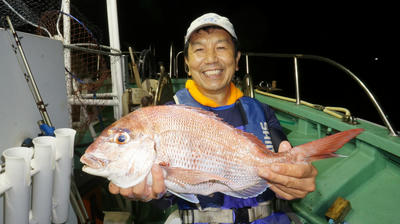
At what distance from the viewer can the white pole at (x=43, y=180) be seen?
4.92 ft

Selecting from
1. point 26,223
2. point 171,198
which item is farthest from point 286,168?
point 26,223

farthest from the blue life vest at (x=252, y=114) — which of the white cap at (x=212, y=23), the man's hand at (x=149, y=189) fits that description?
the man's hand at (x=149, y=189)

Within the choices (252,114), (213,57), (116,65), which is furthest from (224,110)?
(116,65)

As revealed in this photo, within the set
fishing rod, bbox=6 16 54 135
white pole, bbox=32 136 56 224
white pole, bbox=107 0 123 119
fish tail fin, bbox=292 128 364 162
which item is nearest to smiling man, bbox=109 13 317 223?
fish tail fin, bbox=292 128 364 162

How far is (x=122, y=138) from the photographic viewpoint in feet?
4.38

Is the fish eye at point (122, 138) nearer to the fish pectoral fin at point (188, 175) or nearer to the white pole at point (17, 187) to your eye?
the fish pectoral fin at point (188, 175)

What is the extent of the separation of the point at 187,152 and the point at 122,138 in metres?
0.39

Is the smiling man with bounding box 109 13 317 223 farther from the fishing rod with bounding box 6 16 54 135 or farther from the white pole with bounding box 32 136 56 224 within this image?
the fishing rod with bounding box 6 16 54 135

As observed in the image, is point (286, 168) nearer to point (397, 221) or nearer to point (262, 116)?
point (262, 116)

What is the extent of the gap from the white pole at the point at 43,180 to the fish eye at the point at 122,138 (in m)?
0.55

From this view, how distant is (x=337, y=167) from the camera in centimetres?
261

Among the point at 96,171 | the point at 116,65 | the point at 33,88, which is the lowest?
the point at 96,171

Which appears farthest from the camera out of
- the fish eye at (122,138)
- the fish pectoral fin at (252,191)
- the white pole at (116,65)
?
the white pole at (116,65)

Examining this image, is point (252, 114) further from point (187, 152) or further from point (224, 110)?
point (187, 152)
